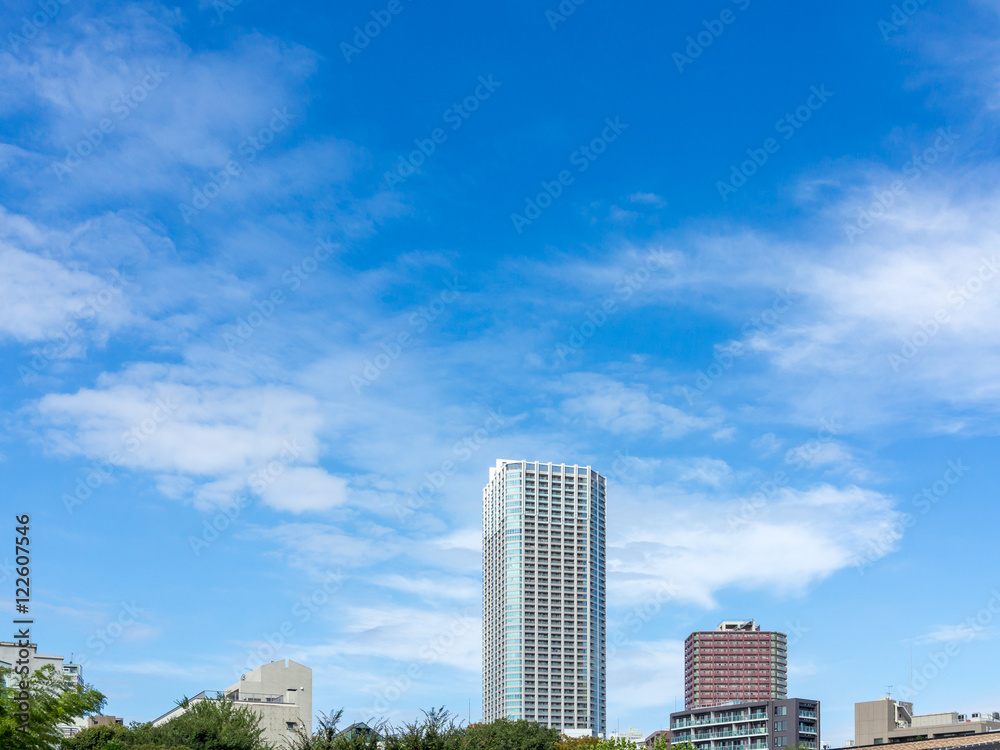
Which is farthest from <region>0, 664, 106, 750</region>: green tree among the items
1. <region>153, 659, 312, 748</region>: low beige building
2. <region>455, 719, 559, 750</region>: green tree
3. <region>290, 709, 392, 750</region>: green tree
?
<region>153, 659, 312, 748</region>: low beige building

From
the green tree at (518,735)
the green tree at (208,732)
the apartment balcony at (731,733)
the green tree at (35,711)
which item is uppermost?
the green tree at (35,711)

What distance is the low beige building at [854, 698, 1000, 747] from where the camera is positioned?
167m

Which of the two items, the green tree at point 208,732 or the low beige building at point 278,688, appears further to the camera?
the low beige building at point 278,688

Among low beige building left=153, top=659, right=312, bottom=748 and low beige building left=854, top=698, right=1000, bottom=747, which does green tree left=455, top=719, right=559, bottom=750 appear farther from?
low beige building left=854, top=698, right=1000, bottom=747

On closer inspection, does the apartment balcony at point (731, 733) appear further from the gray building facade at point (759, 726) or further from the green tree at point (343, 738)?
the green tree at point (343, 738)

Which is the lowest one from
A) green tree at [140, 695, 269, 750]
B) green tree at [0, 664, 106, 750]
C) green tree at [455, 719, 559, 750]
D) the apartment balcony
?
the apartment balcony

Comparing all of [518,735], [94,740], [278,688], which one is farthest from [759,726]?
[94,740]

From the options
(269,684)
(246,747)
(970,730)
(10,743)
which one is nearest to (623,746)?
(246,747)

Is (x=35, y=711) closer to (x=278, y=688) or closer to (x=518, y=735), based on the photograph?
(x=518, y=735)

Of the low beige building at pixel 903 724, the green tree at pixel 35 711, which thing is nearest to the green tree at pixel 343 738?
the green tree at pixel 35 711

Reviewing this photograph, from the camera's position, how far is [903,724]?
611 ft

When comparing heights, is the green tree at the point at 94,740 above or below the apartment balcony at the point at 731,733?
above

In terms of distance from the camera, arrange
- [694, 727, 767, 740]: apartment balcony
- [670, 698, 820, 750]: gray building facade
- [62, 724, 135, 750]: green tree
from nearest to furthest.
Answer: [62, 724, 135, 750]: green tree, [670, 698, 820, 750]: gray building facade, [694, 727, 767, 740]: apartment balcony

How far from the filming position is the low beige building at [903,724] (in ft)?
548
